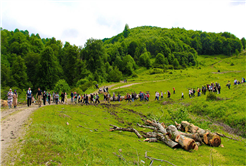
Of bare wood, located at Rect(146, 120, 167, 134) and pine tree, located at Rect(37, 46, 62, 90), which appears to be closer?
bare wood, located at Rect(146, 120, 167, 134)

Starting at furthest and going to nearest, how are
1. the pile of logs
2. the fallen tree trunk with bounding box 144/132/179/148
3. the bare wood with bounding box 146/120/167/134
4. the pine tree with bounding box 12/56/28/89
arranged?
the pine tree with bounding box 12/56/28/89 → the bare wood with bounding box 146/120/167/134 → the fallen tree trunk with bounding box 144/132/179/148 → the pile of logs

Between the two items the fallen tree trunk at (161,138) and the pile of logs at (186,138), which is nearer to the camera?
the pile of logs at (186,138)

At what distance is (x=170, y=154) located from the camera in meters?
9.60

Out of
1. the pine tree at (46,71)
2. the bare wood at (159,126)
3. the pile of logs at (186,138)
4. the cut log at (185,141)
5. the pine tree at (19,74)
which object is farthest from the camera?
the pine tree at (46,71)

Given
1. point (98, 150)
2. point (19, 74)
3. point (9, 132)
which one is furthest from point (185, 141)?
point (19, 74)

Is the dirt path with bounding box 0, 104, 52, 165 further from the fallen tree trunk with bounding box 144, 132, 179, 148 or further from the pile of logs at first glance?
the fallen tree trunk with bounding box 144, 132, 179, 148

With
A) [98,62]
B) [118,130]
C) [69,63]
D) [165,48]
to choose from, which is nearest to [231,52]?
[165,48]

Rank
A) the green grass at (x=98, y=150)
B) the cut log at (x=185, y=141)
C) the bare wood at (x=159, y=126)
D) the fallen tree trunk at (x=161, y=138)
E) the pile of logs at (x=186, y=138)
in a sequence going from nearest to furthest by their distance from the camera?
the green grass at (x=98, y=150) → the cut log at (x=185, y=141) → the pile of logs at (x=186, y=138) → the fallen tree trunk at (x=161, y=138) → the bare wood at (x=159, y=126)

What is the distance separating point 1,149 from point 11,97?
39.4 feet

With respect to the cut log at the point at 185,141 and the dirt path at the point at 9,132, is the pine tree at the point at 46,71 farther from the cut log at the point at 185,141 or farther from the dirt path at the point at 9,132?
the cut log at the point at 185,141

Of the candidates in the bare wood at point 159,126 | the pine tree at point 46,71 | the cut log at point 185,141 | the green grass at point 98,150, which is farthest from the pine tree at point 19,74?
the cut log at point 185,141

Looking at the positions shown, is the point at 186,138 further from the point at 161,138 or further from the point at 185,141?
the point at 161,138

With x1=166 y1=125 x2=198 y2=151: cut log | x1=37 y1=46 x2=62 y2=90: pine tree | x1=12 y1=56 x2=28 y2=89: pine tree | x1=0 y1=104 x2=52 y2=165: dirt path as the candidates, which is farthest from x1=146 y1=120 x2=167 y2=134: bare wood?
x1=12 y1=56 x2=28 y2=89: pine tree

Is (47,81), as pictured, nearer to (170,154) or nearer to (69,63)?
(69,63)
